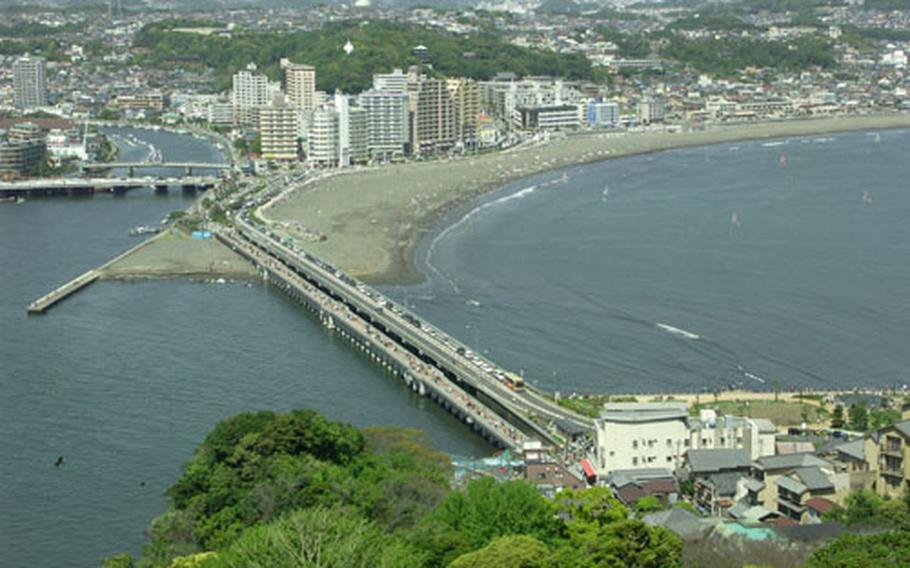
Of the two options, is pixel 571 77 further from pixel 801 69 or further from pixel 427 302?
pixel 427 302

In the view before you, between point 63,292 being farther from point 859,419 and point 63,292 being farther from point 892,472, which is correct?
point 892,472

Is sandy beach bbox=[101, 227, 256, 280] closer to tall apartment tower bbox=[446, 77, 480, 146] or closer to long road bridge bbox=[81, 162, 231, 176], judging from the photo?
long road bridge bbox=[81, 162, 231, 176]

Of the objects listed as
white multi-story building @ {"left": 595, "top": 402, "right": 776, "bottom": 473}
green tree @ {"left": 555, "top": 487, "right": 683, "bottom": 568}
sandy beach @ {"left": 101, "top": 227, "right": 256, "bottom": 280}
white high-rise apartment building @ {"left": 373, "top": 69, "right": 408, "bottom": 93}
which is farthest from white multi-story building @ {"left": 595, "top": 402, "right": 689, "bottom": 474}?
white high-rise apartment building @ {"left": 373, "top": 69, "right": 408, "bottom": 93}

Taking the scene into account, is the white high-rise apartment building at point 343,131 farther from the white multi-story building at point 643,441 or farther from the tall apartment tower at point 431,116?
the white multi-story building at point 643,441

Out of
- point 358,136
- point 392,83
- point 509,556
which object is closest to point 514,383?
point 509,556

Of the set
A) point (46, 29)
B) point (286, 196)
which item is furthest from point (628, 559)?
point (46, 29)

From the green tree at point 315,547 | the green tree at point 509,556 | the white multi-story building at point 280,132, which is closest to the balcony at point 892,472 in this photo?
the green tree at point 509,556

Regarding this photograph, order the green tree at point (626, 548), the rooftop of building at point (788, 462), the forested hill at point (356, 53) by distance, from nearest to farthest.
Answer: the green tree at point (626, 548) → the rooftop of building at point (788, 462) → the forested hill at point (356, 53)
